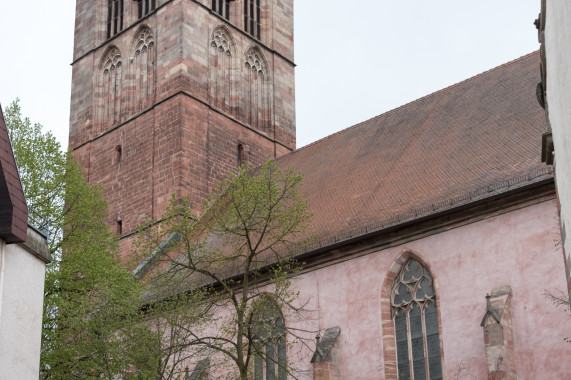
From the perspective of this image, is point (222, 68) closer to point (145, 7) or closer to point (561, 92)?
point (145, 7)

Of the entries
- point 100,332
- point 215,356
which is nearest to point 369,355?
point 215,356

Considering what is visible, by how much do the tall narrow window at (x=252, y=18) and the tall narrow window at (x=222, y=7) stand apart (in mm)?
753

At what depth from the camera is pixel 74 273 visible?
1862cm

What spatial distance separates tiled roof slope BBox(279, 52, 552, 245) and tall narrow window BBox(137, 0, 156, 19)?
Result: 8.78m

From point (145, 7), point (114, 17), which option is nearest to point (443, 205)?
point (145, 7)

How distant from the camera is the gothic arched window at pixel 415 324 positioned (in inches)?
706

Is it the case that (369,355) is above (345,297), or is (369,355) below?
below

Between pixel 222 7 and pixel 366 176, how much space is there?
11250mm

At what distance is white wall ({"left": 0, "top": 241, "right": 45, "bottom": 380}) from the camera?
1159 cm

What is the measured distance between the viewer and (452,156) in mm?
20469

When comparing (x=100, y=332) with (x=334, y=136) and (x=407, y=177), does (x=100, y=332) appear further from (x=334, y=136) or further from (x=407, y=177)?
(x=334, y=136)

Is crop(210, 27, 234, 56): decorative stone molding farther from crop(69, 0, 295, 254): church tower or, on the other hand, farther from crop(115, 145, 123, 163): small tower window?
crop(115, 145, 123, 163): small tower window

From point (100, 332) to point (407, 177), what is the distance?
779cm

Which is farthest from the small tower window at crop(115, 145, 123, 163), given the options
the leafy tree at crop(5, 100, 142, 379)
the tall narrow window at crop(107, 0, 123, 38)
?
the leafy tree at crop(5, 100, 142, 379)
